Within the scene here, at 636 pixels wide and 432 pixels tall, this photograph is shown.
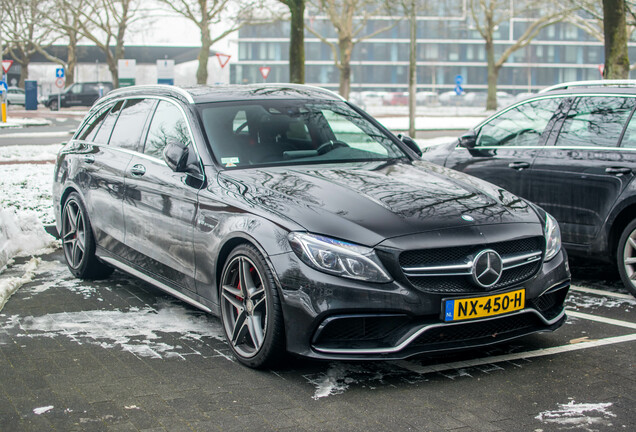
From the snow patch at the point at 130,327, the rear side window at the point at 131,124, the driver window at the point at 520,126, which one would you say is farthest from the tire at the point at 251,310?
the driver window at the point at 520,126

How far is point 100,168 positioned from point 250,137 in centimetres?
175

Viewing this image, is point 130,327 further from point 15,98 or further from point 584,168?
point 15,98

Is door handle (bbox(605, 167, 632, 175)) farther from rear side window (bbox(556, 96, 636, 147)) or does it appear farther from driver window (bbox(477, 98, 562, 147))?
driver window (bbox(477, 98, 562, 147))

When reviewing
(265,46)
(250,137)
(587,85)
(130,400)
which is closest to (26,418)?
(130,400)

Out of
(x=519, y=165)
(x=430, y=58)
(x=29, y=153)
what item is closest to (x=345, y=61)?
(x=29, y=153)

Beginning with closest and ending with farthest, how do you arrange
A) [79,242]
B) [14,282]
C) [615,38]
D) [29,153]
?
[14,282]
[79,242]
[615,38]
[29,153]

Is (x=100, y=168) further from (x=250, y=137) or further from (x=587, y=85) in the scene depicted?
(x=587, y=85)

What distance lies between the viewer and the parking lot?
13.3ft

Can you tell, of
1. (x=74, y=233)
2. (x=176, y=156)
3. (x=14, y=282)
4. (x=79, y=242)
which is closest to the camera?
(x=176, y=156)

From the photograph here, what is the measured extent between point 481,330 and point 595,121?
3.27m

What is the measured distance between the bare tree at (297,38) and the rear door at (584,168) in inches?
413

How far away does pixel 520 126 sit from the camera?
7914 millimetres

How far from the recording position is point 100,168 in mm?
7016

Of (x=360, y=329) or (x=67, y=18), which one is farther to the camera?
(x=67, y=18)
